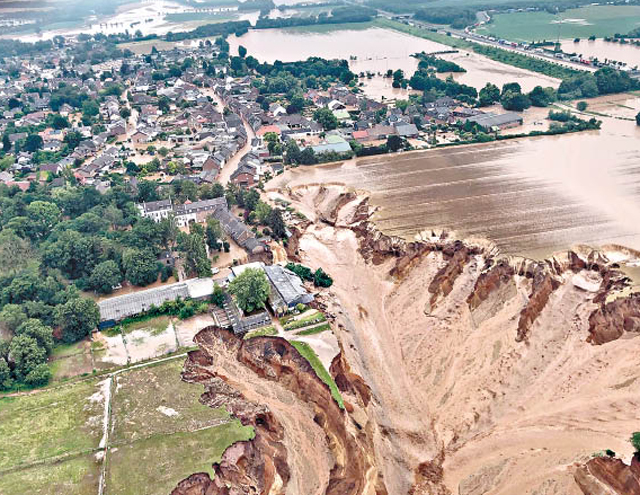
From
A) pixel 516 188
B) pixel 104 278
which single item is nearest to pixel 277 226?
pixel 104 278

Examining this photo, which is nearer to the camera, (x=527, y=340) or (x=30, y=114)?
(x=527, y=340)

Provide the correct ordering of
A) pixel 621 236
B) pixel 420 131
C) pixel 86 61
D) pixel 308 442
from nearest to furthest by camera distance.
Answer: pixel 308 442, pixel 621 236, pixel 420 131, pixel 86 61

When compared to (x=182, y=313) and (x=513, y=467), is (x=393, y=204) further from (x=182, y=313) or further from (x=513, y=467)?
(x=513, y=467)

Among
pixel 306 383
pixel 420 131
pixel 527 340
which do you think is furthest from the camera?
pixel 420 131

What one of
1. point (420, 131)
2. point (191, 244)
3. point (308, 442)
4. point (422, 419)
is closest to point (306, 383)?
point (308, 442)

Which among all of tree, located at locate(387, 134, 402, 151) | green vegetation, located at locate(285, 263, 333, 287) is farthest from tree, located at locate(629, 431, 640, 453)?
tree, located at locate(387, 134, 402, 151)

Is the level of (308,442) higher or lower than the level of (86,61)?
lower

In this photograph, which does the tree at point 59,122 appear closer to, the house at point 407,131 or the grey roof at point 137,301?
the house at point 407,131

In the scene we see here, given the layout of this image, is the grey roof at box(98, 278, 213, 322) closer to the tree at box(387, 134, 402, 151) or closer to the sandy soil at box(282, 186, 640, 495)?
the sandy soil at box(282, 186, 640, 495)

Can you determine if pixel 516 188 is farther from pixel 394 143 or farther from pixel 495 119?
pixel 495 119
